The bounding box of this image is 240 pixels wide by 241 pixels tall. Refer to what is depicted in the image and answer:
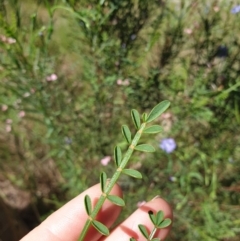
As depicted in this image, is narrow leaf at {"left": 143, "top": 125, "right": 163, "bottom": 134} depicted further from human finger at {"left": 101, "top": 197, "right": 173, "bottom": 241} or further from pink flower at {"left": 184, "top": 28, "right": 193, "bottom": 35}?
pink flower at {"left": 184, "top": 28, "right": 193, "bottom": 35}

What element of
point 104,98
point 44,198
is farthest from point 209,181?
point 44,198

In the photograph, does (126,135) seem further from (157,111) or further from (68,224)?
(68,224)

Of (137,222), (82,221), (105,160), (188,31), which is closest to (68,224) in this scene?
(82,221)

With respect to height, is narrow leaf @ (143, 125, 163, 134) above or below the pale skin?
above

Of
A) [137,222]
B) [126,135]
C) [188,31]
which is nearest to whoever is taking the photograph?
[126,135]

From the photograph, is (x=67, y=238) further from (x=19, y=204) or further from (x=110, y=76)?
(x=19, y=204)

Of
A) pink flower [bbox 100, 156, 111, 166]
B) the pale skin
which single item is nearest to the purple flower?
pink flower [bbox 100, 156, 111, 166]
